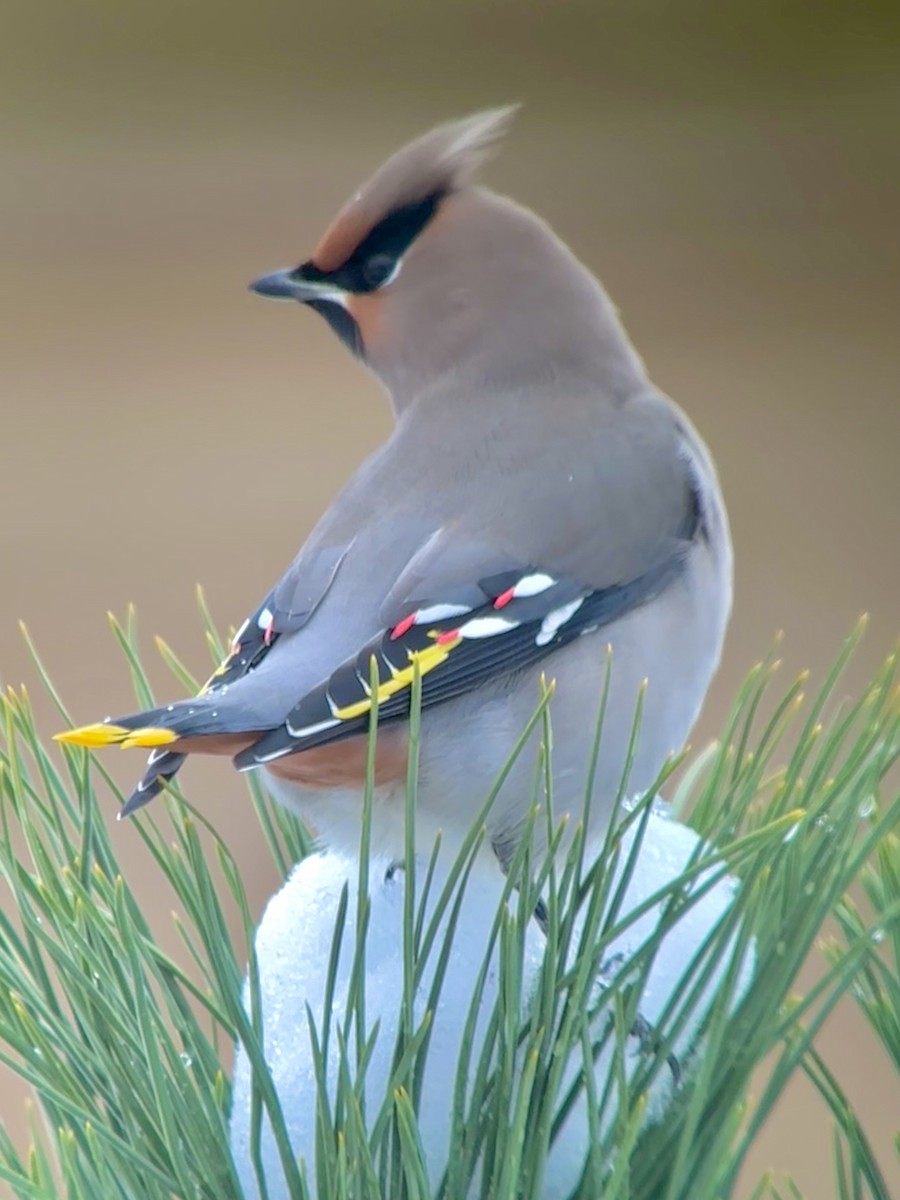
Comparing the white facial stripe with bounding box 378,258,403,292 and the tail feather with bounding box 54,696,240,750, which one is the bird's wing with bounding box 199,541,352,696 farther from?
the white facial stripe with bounding box 378,258,403,292

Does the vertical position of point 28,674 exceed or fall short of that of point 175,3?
it falls short

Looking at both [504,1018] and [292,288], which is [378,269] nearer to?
[292,288]

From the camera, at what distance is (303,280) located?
3.48ft

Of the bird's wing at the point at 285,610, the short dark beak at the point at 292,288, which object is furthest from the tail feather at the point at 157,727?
the short dark beak at the point at 292,288

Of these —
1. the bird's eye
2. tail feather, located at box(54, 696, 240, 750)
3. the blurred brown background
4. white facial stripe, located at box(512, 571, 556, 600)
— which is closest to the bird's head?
the bird's eye

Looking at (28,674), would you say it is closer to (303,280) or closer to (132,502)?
(132,502)

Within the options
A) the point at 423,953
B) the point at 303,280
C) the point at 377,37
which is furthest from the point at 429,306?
the point at 377,37

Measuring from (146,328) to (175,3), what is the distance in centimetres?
43

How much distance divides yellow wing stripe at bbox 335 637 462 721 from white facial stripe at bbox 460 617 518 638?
0.01m

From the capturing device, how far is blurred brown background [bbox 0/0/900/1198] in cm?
198

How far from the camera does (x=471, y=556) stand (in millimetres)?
902

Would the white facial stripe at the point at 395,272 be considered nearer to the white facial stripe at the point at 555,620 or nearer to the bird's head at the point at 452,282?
the bird's head at the point at 452,282

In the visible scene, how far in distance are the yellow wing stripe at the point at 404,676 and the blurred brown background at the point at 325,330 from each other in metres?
1.18

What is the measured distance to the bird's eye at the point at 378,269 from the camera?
109 cm
